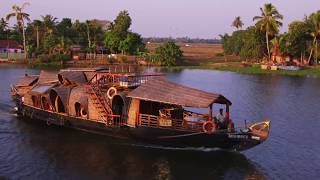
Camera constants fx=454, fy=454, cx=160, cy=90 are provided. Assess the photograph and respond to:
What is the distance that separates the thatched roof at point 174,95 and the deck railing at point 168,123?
1.30 metres

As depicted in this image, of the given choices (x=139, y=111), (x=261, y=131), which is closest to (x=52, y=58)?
(x=139, y=111)

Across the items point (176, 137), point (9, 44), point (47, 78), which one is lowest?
point (176, 137)

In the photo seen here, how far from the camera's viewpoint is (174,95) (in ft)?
77.3

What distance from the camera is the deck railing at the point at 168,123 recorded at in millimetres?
24078

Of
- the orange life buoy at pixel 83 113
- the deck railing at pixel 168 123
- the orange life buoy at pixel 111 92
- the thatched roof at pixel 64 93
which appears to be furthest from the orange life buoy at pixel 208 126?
the thatched roof at pixel 64 93

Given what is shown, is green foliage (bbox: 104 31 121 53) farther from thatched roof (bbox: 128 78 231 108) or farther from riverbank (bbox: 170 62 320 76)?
Answer: thatched roof (bbox: 128 78 231 108)

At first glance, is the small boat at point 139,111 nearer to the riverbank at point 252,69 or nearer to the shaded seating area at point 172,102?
the shaded seating area at point 172,102

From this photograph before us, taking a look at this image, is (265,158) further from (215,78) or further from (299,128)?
(215,78)

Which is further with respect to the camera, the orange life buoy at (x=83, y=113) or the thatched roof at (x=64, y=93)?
the thatched roof at (x=64, y=93)

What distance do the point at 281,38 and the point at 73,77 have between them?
54.4 m

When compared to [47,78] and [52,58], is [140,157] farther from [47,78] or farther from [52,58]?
[52,58]

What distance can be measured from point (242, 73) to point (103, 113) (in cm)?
5179

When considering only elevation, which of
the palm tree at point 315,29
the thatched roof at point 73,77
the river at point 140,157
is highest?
the palm tree at point 315,29

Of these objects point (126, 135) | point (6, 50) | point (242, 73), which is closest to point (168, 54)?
point (242, 73)
